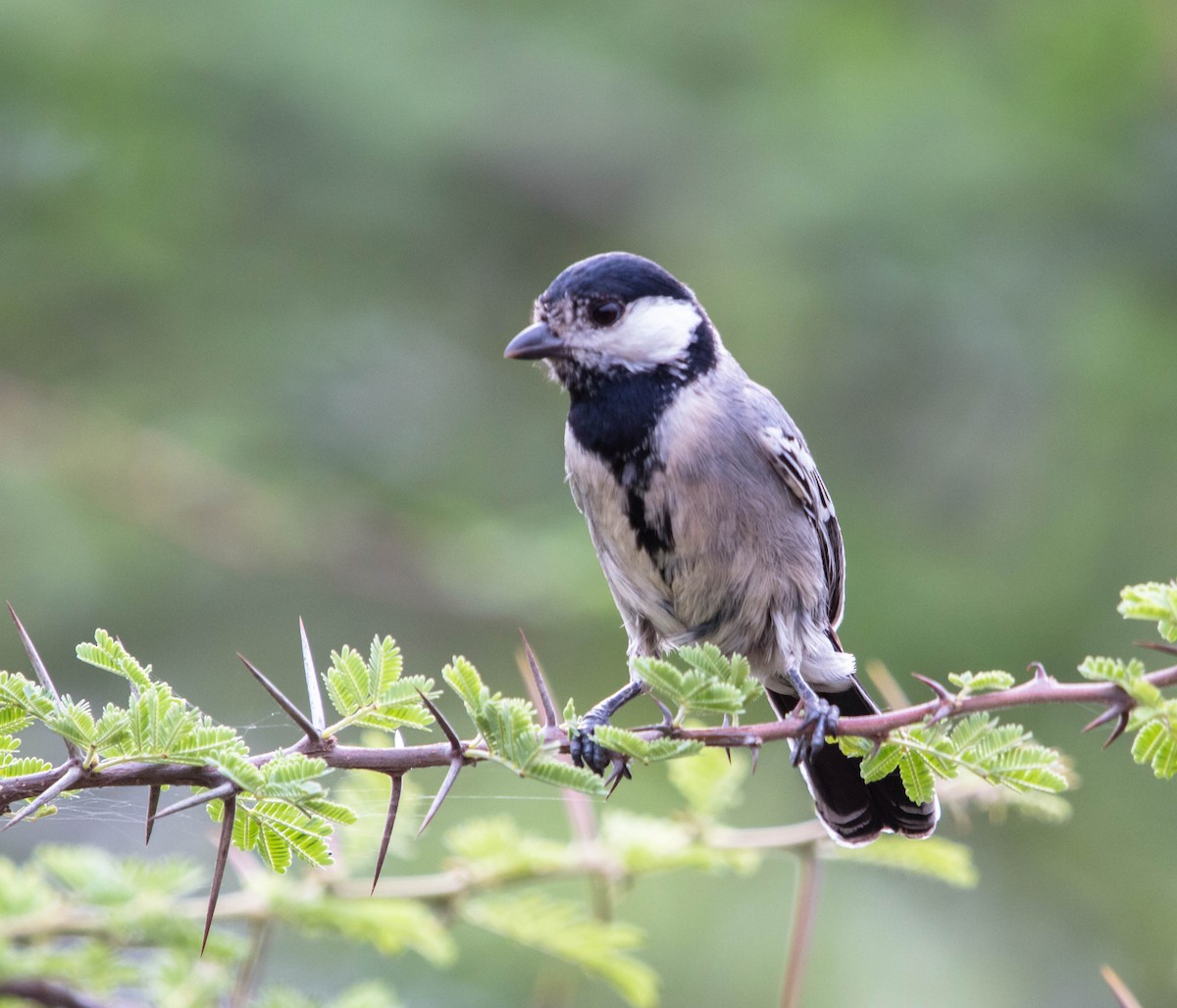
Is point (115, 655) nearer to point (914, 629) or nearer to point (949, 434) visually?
point (914, 629)

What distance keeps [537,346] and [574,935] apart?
5.69 ft

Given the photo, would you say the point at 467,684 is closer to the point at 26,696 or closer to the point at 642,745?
the point at 642,745

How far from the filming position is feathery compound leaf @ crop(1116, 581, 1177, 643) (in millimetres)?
2186

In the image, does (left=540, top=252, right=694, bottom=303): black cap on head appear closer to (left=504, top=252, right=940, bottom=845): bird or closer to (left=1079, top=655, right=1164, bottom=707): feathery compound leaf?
(left=504, top=252, right=940, bottom=845): bird

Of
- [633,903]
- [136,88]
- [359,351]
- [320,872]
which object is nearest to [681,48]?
[359,351]

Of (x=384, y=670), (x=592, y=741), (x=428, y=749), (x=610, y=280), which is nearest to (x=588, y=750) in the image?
(x=592, y=741)

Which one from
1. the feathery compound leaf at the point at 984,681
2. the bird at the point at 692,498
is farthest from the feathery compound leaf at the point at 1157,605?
the bird at the point at 692,498

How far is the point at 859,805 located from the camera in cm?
382

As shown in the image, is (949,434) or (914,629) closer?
(914,629)

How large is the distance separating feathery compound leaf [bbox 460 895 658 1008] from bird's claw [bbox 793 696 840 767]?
57 cm

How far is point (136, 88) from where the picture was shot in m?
7.26

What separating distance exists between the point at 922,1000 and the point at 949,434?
400 cm

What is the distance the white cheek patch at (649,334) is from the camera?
3.97 metres

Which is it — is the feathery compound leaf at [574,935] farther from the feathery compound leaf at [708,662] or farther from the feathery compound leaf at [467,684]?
the feathery compound leaf at [467,684]
